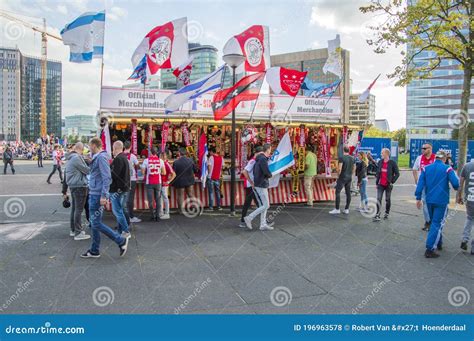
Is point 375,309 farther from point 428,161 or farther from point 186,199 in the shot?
point 186,199

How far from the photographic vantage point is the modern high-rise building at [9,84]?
63844 millimetres

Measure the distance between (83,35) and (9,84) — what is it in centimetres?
6938

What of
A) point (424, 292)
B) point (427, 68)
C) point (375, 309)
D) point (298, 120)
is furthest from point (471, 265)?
point (427, 68)

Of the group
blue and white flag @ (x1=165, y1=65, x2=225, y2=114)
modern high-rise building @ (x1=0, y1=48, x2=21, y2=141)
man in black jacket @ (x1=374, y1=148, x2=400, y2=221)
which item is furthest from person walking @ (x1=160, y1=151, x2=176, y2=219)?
modern high-rise building @ (x1=0, y1=48, x2=21, y2=141)

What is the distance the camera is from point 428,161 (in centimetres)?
926

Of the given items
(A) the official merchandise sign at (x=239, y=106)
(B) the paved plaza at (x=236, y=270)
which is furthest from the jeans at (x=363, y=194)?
(A) the official merchandise sign at (x=239, y=106)

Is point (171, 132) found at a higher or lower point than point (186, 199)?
higher

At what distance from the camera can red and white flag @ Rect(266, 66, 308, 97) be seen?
1060cm

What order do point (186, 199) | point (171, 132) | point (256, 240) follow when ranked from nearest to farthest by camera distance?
point (256, 240) → point (186, 199) → point (171, 132)

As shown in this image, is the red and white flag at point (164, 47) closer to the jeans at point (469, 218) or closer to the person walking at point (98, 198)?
the person walking at point (98, 198)

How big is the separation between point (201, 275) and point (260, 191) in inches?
131

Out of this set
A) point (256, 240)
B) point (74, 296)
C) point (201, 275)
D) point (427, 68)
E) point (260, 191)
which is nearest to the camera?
point (74, 296)
